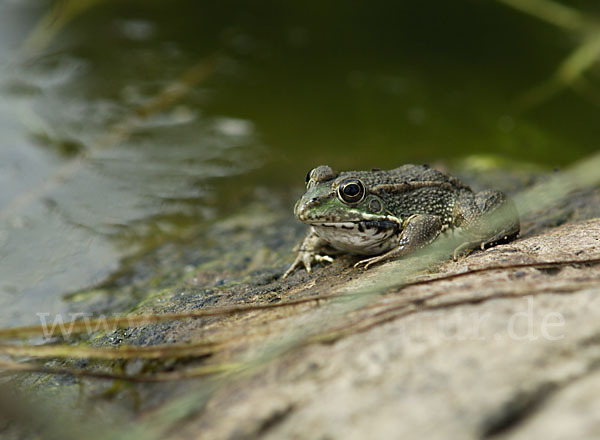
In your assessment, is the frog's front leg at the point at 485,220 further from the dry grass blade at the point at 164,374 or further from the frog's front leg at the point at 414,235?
the dry grass blade at the point at 164,374

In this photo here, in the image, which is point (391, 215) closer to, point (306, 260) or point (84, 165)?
point (306, 260)

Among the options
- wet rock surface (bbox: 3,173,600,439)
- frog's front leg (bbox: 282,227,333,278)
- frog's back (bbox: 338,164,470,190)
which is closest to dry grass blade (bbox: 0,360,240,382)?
wet rock surface (bbox: 3,173,600,439)

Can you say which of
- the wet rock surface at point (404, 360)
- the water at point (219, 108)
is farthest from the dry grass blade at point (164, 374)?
the water at point (219, 108)

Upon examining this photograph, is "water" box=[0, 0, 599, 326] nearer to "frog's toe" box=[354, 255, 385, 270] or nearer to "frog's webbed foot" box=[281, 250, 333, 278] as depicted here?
"frog's webbed foot" box=[281, 250, 333, 278]

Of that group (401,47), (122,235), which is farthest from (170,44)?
(122,235)

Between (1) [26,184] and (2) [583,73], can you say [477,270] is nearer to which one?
(1) [26,184]

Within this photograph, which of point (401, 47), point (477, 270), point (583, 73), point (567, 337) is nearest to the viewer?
point (567, 337)

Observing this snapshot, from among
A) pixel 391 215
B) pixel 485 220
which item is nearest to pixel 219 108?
pixel 391 215
